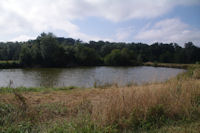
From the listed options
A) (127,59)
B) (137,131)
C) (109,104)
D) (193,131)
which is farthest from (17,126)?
(127,59)

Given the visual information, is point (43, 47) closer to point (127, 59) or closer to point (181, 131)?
point (127, 59)

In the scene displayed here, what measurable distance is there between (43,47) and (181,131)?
45.3m

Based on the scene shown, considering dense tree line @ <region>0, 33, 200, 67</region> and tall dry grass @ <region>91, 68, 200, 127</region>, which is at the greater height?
dense tree line @ <region>0, 33, 200, 67</region>

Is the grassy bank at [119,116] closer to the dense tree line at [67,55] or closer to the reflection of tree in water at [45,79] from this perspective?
the reflection of tree in water at [45,79]

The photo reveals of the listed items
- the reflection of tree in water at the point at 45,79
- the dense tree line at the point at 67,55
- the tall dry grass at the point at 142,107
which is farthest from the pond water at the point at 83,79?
the dense tree line at the point at 67,55

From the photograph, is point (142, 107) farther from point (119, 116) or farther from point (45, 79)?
point (45, 79)

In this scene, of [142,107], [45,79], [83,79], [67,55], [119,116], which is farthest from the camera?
[67,55]

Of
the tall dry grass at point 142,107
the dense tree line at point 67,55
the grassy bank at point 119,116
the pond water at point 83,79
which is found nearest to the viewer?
the grassy bank at point 119,116

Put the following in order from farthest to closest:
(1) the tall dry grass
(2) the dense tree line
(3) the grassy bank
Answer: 1. (2) the dense tree line
2. (1) the tall dry grass
3. (3) the grassy bank

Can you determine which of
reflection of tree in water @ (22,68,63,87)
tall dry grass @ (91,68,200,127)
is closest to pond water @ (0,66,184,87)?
reflection of tree in water @ (22,68,63,87)

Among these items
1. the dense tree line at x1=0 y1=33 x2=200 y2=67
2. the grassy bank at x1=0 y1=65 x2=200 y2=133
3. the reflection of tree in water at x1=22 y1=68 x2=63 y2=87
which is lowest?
the reflection of tree in water at x1=22 y1=68 x2=63 y2=87

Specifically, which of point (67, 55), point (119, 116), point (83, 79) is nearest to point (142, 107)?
point (119, 116)

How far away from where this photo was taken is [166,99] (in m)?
3.59

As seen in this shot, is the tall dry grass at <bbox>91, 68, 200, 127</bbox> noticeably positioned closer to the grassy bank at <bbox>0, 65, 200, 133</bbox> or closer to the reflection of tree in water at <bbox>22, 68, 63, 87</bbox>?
Answer: the grassy bank at <bbox>0, 65, 200, 133</bbox>
